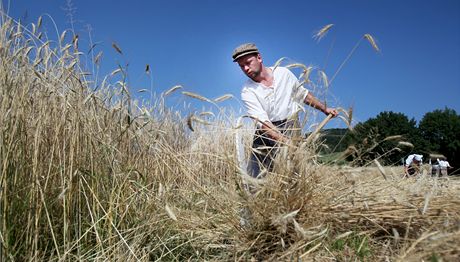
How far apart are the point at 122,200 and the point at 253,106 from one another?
1.03 metres

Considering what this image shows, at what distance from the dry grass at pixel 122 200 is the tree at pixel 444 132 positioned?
1535 inches

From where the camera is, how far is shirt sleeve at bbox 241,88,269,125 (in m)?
2.89

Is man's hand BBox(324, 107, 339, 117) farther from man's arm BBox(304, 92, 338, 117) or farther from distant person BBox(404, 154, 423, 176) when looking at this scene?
distant person BBox(404, 154, 423, 176)

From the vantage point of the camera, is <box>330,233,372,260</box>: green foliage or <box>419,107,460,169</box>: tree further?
<box>419,107,460,169</box>: tree

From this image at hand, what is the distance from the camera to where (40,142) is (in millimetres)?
2455

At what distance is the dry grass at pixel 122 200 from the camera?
88.3 inches

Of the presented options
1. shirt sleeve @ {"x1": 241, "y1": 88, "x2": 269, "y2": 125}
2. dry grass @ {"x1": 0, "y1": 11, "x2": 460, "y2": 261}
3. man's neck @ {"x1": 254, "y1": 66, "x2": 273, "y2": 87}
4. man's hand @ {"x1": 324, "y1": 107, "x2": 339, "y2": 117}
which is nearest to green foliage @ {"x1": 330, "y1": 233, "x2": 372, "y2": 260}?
dry grass @ {"x1": 0, "y1": 11, "x2": 460, "y2": 261}

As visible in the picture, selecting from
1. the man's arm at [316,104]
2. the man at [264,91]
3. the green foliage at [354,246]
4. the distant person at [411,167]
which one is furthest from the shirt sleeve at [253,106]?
the distant person at [411,167]

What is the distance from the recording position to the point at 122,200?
2551 mm

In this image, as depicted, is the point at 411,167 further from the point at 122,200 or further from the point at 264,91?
the point at 122,200

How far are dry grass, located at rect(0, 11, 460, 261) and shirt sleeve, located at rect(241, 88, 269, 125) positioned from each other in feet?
1.29

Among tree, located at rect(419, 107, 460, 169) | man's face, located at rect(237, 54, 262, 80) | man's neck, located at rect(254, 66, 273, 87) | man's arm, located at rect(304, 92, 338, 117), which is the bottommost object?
man's arm, located at rect(304, 92, 338, 117)

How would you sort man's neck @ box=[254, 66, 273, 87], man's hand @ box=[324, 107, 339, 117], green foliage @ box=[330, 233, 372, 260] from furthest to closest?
man's neck @ box=[254, 66, 273, 87]
man's hand @ box=[324, 107, 339, 117]
green foliage @ box=[330, 233, 372, 260]

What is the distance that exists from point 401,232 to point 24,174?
1987 millimetres
